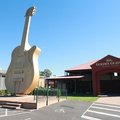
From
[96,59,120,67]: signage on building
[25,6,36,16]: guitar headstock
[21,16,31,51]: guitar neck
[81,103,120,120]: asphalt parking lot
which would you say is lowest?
[81,103,120,120]: asphalt parking lot

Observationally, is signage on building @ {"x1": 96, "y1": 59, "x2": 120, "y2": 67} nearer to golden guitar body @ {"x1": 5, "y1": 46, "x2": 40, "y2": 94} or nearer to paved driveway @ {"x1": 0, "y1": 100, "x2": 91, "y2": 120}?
golden guitar body @ {"x1": 5, "y1": 46, "x2": 40, "y2": 94}

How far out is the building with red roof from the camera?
37.5m

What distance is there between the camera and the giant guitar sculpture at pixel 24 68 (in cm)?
2867

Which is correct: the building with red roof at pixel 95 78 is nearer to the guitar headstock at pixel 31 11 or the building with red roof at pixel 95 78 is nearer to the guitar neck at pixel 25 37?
the guitar neck at pixel 25 37

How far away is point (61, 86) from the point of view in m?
45.1

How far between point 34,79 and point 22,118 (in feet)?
50.0

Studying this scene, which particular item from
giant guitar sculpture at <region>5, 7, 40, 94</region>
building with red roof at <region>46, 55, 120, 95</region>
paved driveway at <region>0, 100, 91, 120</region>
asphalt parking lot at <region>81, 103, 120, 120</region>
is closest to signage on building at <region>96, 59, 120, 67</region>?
building with red roof at <region>46, 55, 120, 95</region>

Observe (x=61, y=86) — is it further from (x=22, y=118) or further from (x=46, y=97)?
(x=22, y=118)

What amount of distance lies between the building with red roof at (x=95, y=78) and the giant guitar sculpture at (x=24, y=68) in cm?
1220

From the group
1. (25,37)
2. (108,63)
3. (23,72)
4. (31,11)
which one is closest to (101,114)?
(23,72)

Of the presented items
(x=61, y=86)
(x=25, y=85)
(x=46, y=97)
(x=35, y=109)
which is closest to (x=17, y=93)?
(x=25, y=85)

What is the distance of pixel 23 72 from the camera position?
96.9 feet

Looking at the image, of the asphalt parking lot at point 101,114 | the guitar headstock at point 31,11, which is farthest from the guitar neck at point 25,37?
the asphalt parking lot at point 101,114

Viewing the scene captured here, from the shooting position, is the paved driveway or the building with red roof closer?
the paved driveway
